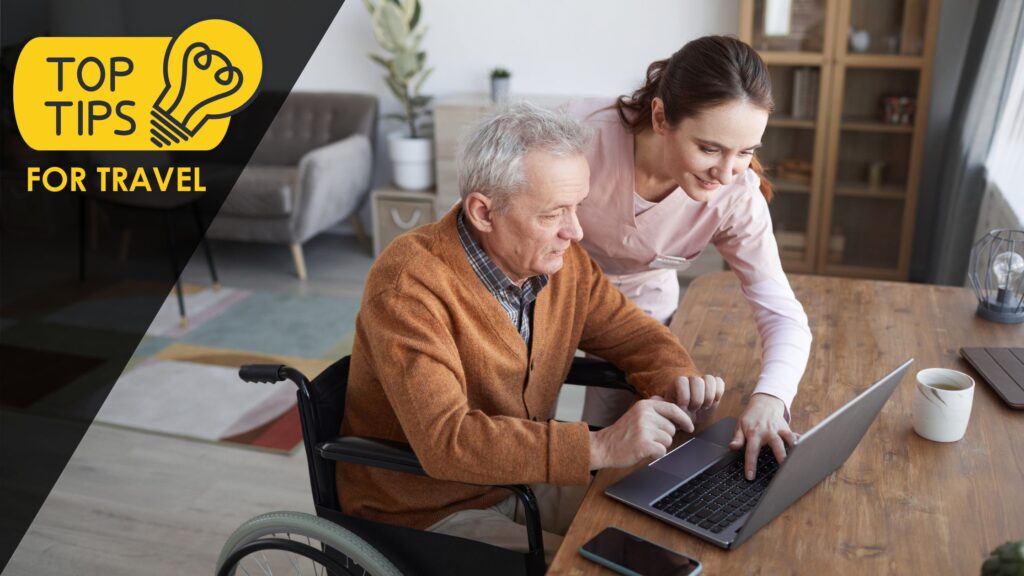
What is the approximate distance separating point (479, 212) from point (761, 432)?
1.73ft

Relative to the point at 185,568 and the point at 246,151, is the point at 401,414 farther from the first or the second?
the point at 246,151

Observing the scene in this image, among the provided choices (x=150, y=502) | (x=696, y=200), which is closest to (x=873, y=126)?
(x=696, y=200)

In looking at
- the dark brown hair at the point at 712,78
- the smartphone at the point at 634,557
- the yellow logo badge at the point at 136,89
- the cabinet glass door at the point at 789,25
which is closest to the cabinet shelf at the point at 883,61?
the cabinet glass door at the point at 789,25

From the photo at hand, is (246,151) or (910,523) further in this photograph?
(246,151)

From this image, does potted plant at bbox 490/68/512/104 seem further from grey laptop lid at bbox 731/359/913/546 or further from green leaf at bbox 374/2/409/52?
grey laptop lid at bbox 731/359/913/546

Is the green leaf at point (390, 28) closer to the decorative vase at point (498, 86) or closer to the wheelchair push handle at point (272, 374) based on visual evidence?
the decorative vase at point (498, 86)

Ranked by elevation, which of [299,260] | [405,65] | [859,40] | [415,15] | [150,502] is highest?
[415,15]

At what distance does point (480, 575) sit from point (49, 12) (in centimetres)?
512

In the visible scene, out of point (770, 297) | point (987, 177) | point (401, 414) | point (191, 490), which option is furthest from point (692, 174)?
point (987, 177)

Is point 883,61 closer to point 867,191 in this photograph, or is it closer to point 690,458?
point 867,191

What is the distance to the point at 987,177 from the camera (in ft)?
10.9

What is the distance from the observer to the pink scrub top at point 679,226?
1659mm

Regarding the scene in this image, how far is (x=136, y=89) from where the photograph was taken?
441 centimetres

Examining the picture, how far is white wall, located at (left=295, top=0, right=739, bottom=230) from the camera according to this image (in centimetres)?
449
